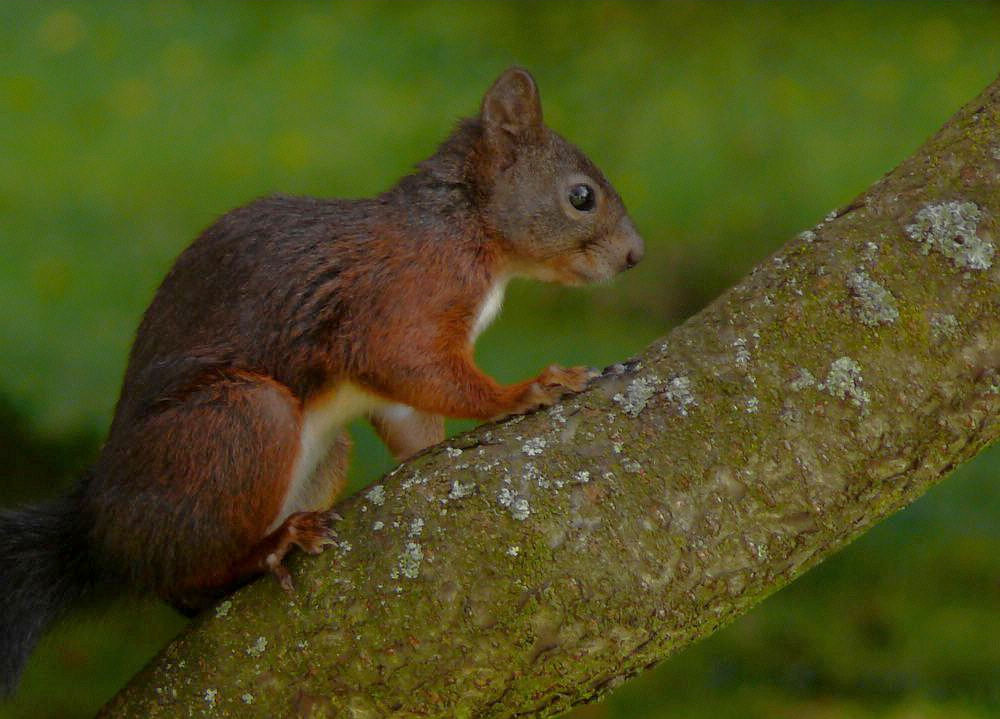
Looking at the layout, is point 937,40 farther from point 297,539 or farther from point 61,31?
point 297,539

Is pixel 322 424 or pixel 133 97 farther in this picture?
pixel 133 97

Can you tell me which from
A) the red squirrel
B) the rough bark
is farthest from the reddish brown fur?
the rough bark

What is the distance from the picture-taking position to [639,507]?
1443 mm

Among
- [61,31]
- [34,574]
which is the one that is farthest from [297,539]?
[61,31]

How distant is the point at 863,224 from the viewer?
1.58 meters

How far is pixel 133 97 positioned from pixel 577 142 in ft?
4.35

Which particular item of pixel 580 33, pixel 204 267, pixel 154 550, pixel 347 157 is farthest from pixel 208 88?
pixel 154 550

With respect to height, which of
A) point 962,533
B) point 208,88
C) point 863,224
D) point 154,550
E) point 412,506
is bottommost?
point 962,533

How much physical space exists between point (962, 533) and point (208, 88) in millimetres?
2466

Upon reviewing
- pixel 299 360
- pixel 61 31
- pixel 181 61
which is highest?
pixel 61 31

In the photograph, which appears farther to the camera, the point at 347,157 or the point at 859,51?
the point at 859,51

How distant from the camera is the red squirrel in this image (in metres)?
1.75

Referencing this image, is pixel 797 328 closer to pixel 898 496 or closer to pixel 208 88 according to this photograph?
pixel 898 496

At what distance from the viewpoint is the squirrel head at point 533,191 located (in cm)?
209
